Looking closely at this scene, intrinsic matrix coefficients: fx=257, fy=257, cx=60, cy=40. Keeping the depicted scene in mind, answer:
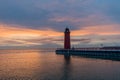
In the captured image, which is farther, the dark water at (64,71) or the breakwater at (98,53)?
the breakwater at (98,53)

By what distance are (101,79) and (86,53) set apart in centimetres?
5274

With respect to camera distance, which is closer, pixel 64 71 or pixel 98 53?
pixel 64 71

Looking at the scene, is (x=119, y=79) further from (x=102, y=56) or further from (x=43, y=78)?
(x=102, y=56)

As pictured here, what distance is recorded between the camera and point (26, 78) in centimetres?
3209

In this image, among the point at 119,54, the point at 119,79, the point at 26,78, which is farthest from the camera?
the point at 119,54

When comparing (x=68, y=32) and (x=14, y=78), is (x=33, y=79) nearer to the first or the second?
(x=14, y=78)

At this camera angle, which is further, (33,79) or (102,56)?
(102,56)

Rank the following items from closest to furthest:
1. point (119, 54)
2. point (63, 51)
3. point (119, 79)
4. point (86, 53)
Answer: point (119, 79)
point (119, 54)
point (86, 53)
point (63, 51)

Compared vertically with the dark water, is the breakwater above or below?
above

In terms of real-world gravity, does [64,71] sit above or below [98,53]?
below

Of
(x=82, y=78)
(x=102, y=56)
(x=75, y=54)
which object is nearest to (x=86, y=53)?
(x=75, y=54)

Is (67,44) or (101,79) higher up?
(67,44)

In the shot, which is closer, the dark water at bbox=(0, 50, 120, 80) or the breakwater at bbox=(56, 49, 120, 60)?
the dark water at bbox=(0, 50, 120, 80)

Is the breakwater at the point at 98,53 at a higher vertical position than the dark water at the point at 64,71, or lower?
higher
